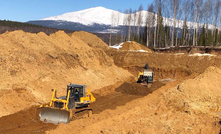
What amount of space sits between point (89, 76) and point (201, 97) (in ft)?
35.4

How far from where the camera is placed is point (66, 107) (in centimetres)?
1204

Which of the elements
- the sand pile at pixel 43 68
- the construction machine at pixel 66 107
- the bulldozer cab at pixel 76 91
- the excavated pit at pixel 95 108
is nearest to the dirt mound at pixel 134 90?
the excavated pit at pixel 95 108

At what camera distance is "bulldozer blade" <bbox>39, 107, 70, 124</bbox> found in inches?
460

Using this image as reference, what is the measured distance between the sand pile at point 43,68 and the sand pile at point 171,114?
5.45 m

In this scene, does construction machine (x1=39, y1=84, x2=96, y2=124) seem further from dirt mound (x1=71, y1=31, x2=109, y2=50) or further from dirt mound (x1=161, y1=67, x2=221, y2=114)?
dirt mound (x1=71, y1=31, x2=109, y2=50)

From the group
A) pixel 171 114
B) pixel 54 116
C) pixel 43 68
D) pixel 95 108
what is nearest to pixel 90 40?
pixel 43 68

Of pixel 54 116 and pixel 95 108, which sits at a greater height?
pixel 54 116

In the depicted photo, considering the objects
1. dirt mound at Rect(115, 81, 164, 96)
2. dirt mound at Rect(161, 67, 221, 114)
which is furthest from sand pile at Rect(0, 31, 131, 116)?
dirt mound at Rect(161, 67, 221, 114)

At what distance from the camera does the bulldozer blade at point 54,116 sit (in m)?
11.7

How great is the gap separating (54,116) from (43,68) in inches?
331

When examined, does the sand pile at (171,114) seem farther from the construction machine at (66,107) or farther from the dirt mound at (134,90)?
the dirt mound at (134,90)

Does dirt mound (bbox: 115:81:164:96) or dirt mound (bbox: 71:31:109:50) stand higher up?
dirt mound (bbox: 71:31:109:50)

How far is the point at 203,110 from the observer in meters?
14.7

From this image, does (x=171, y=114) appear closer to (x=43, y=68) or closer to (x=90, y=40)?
(x=43, y=68)
